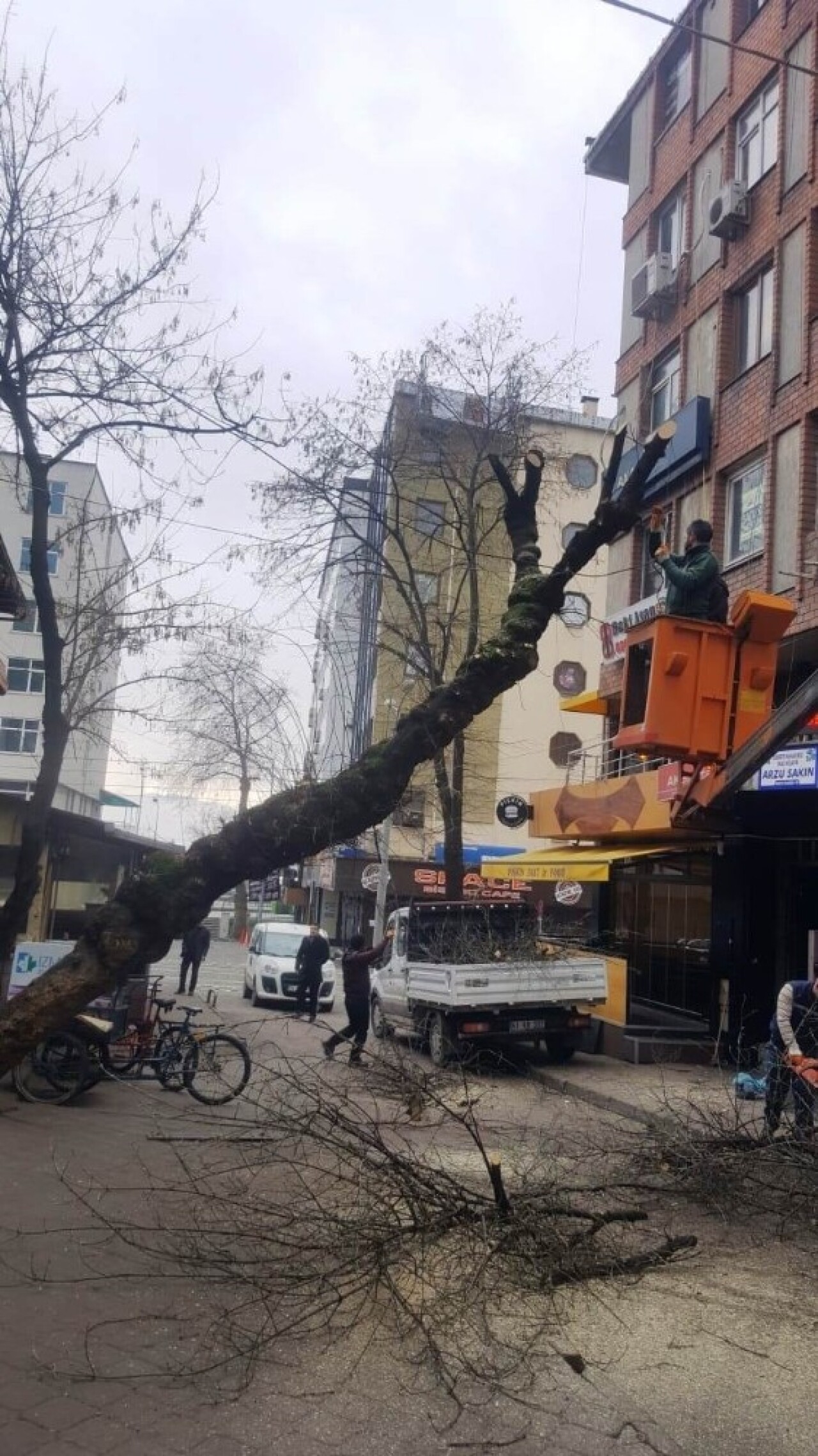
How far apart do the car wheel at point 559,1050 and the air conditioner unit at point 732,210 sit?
517 inches

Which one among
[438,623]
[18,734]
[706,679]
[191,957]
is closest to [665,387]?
[438,623]

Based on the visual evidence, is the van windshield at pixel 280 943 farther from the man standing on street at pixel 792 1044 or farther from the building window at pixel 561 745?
the building window at pixel 561 745

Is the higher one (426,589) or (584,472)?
(584,472)

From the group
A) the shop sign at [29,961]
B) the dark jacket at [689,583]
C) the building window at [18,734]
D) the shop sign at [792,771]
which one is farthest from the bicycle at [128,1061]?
the building window at [18,734]

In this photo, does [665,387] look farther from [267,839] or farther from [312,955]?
[267,839]

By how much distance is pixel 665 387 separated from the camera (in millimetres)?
21828

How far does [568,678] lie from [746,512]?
2423 cm

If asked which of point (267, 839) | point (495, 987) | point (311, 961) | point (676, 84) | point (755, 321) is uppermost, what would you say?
point (676, 84)

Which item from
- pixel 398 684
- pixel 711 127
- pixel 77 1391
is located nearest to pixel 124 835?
pixel 398 684

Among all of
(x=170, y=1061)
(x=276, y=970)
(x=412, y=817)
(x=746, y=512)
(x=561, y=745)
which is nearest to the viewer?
(x=170, y=1061)

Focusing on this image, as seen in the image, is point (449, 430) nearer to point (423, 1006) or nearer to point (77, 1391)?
point (423, 1006)

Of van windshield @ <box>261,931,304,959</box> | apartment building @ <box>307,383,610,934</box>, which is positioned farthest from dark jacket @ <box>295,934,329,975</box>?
van windshield @ <box>261,931,304,959</box>

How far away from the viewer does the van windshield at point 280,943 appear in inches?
989

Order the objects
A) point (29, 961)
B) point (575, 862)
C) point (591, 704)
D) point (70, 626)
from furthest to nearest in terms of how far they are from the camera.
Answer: point (591, 704) → point (575, 862) → point (70, 626) → point (29, 961)
